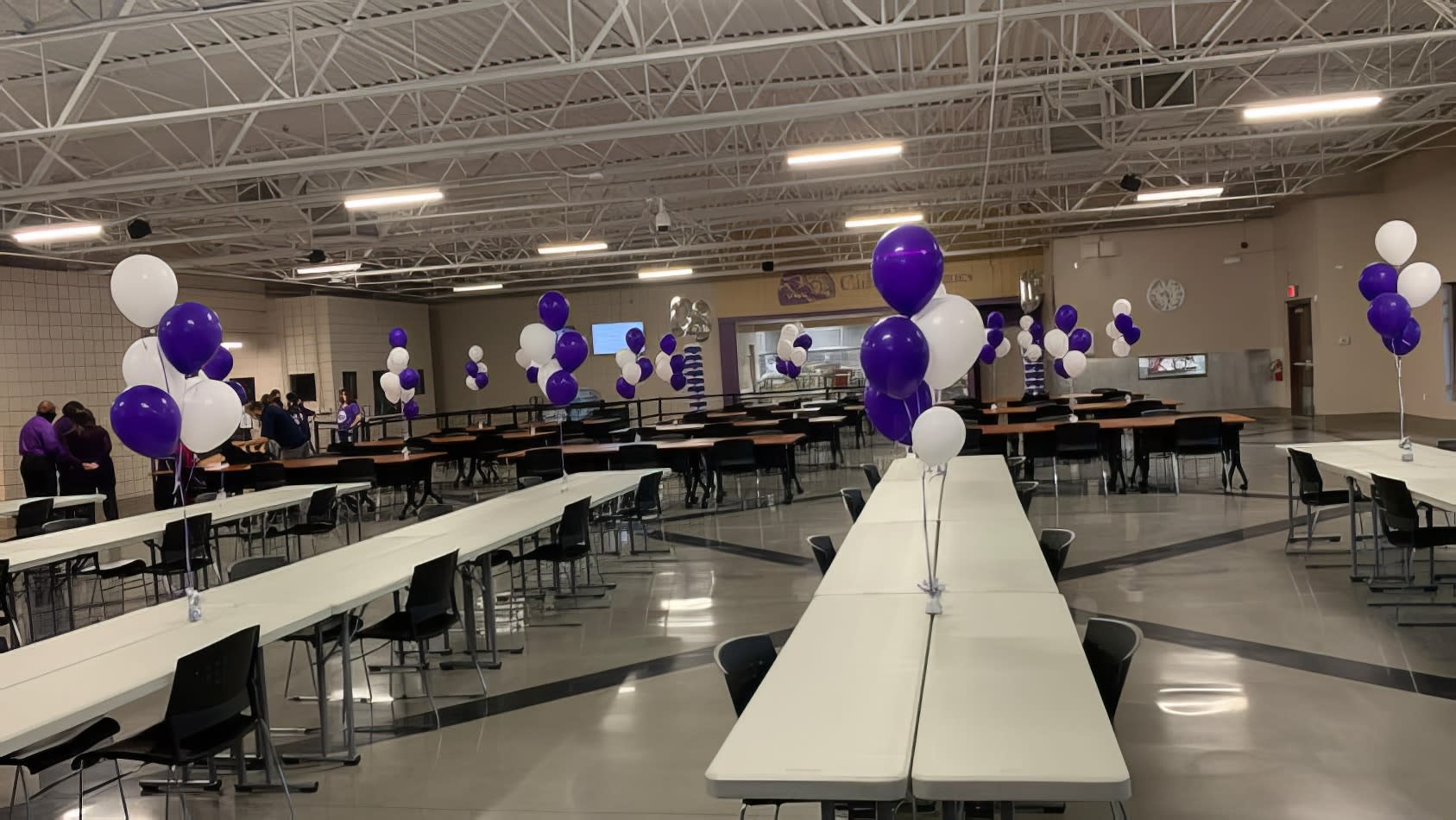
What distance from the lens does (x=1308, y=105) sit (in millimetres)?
8688

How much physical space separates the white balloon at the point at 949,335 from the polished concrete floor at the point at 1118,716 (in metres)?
1.60

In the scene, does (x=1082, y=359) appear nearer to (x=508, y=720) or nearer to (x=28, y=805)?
(x=508, y=720)

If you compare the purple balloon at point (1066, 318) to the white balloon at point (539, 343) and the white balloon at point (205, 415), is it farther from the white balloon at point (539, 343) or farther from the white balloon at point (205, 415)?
the white balloon at point (205, 415)

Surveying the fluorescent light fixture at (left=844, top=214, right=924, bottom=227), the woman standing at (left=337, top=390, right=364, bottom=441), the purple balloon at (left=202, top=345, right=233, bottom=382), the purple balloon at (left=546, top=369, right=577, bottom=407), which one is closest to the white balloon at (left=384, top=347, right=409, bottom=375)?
the woman standing at (left=337, top=390, right=364, bottom=441)

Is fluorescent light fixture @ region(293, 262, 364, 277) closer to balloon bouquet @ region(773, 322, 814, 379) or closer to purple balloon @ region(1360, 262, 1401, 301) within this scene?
balloon bouquet @ region(773, 322, 814, 379)

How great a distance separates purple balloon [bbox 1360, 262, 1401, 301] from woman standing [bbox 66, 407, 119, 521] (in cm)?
1132

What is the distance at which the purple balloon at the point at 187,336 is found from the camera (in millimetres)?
4555

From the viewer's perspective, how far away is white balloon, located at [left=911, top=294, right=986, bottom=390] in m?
3.80

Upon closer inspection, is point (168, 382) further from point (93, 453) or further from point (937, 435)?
point (93, 453)

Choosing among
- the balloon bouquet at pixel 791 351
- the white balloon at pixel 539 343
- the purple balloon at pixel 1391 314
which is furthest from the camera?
the balloon bouquet at pixel 791 351

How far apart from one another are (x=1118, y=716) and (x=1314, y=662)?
126cm

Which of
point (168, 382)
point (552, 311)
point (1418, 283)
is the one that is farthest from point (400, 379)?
point (1418, 283)

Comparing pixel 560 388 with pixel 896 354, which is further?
pixel 560 388

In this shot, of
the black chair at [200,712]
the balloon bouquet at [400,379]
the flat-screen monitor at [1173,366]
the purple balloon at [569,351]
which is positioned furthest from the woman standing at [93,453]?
the flat-screen monitor at [1173,366]
